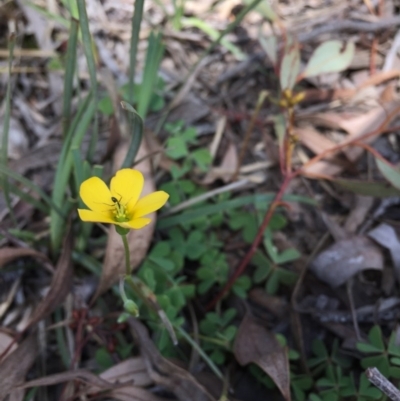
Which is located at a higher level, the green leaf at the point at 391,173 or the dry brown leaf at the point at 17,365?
the green leaf at the point at 391,173

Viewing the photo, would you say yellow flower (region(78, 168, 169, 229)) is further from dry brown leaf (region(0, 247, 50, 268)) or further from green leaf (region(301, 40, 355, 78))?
green leaf (region(301, 40, 355, 78))

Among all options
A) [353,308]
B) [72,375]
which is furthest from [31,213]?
[353,308]

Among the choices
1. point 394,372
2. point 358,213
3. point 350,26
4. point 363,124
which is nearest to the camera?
point 394,372

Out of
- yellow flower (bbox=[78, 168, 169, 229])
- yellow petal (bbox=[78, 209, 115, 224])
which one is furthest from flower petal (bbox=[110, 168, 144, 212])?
yellow petal (bbox=[78, 209, 115, 224])

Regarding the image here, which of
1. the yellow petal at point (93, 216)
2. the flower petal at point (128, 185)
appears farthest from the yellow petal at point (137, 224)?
the flower petal at point (128, 185)

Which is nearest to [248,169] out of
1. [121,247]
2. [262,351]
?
[121,247]

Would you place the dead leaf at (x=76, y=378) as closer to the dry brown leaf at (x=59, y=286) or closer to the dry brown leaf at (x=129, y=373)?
the dry brown leaf at (x=129, y=373)

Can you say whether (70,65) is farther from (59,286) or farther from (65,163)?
(59,286)
